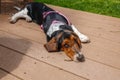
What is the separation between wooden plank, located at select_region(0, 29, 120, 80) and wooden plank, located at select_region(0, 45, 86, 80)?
8 cm

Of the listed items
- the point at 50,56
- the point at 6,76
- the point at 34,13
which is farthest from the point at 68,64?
the point at 34,13

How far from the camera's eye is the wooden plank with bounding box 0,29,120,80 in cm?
253

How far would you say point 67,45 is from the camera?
9.37 feet

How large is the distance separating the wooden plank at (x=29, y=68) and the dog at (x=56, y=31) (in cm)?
28

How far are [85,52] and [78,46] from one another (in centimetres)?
14

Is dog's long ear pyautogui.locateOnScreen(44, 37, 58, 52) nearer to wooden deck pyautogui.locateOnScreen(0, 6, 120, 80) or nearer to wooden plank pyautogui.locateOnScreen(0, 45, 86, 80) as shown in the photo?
wooden deck pyautogui.locateOnScreen(0, 6, 120, 80)

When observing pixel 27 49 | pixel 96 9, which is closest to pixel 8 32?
pixel 27 49

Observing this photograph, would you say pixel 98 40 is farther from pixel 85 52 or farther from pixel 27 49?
pixel 27 49

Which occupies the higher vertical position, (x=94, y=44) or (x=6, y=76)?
(x=94, y=44)

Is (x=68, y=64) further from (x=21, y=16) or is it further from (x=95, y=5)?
(x=95, y=5)

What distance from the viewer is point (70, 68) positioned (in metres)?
2.64

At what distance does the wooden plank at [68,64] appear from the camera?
253cm

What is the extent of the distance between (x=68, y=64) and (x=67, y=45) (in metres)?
0.23

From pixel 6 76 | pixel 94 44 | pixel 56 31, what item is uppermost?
pixel 56 31
